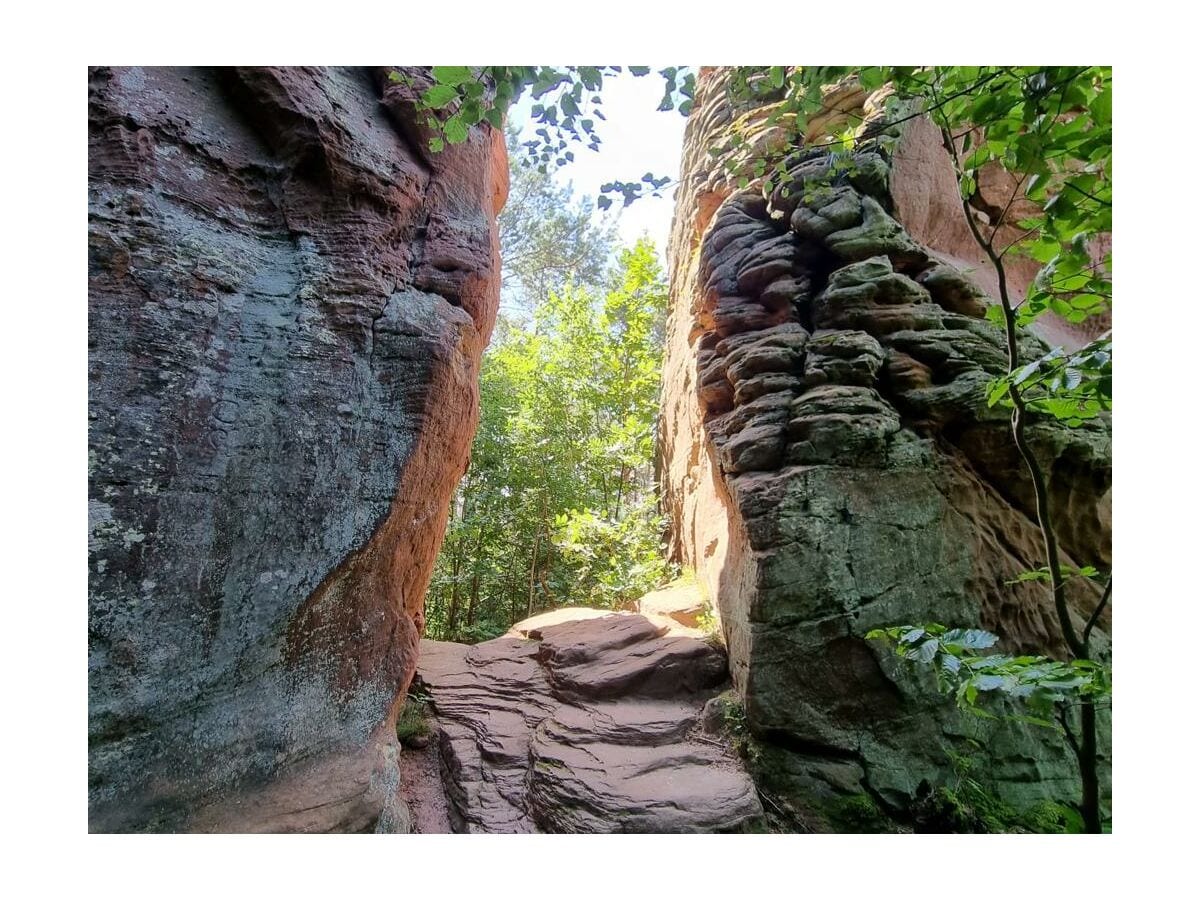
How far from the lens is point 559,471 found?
30.4ft

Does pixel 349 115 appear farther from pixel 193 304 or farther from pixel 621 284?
pixel 621 284

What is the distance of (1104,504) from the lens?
15.5 feet

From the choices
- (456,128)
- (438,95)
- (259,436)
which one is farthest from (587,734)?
(438,95)

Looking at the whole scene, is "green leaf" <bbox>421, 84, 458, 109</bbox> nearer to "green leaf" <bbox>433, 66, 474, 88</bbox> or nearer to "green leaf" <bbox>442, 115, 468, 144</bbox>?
"green leaf" <bbox>433, 66, 474, 88</bbox>

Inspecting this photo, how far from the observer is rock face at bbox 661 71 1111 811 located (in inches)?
160

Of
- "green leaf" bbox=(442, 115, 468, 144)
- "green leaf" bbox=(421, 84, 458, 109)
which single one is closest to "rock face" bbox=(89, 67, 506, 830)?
"green leaf" bbox=(442, 115, 468, 144)

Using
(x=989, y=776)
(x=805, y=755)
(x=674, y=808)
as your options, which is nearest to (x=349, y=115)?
(x=674, y=808)

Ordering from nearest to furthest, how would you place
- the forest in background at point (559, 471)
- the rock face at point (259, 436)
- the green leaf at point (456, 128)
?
1. the green leaf at point (456, 128)
2. the rock face at point (259, 436)
3. the forest in background at point (559, 471)

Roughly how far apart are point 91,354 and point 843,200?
5.51m

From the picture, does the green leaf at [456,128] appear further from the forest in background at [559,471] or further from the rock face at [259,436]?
the forest in background at [559,471]

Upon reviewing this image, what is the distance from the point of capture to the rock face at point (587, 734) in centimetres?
369

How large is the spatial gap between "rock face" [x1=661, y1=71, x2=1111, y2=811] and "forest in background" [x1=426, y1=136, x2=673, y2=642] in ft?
8.90

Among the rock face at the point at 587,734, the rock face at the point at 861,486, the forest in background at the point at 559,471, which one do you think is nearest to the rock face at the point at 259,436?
the rock face at the point at 587,734

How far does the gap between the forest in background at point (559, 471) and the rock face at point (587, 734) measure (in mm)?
2067
